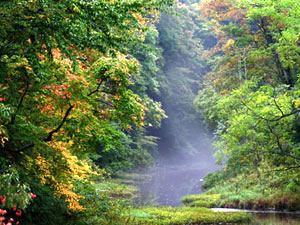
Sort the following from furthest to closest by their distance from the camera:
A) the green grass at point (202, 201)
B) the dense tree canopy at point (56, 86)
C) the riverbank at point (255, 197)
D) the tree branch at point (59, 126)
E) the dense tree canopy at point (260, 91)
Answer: the green grass at point (202, 201) < the riverbank at point (255, 197) < the dense tree canopy at point (260, 91) < the tree branch at point (59, 126) < the dense tree canopy at point (56, 86)

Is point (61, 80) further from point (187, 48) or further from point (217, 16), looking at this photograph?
point (187, 48)

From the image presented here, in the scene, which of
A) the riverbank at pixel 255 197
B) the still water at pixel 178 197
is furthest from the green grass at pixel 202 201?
the still water at pixel 178 197

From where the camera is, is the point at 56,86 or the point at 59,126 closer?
the point at 56,86

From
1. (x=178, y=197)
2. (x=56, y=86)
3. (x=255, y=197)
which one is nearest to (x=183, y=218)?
(x=255, y=197)

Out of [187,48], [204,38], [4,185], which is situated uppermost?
[204,38]

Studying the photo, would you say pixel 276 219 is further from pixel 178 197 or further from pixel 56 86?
pixel 178 197

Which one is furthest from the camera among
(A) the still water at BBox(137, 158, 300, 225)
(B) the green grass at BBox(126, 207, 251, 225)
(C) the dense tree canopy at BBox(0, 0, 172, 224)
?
(A) the still water at BBox(137, 158, 300, 225)

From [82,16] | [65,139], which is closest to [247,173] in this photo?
[65,139]

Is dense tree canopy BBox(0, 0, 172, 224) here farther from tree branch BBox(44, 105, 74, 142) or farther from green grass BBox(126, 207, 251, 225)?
green grass BBox(126, 207, 251, 225)

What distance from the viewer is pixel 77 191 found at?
27.4 ft

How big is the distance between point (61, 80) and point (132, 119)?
214 cm

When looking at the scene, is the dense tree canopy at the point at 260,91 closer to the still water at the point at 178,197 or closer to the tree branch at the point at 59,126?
the still water at the point at 178,197

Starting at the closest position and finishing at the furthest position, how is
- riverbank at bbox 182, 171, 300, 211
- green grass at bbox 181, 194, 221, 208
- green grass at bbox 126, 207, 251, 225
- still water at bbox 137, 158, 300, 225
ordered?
green grass at bbox 126, 207, 251, 225 → still water at bbox 137, 158, 300, 225 → riverbank at bbox 182, 171, 300, 211 → green grass at bbox 181, 194, 221, 208

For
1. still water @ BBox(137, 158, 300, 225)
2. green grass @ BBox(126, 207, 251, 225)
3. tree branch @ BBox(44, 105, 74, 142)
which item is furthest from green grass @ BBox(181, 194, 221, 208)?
tree branch @ BBox(44, 105, 74, 142)
